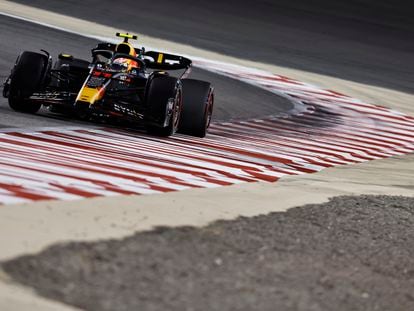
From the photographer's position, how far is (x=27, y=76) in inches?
450

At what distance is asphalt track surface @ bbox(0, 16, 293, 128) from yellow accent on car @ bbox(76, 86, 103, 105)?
607mm

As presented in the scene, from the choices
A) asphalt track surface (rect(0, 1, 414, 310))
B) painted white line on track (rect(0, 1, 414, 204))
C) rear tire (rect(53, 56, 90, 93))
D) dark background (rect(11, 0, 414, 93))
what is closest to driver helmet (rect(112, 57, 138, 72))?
rear tire (rect(53, 56, 90, 93))

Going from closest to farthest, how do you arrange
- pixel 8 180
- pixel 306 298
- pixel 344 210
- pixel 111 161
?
1. pixel 306 298
2. pixel 8 180
3. pixel 344 210
4. pixel 111 161

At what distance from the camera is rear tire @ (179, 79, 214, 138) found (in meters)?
12.2

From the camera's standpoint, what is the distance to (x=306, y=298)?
541cm

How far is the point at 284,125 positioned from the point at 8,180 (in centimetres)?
815

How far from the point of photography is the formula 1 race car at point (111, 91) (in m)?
11.3

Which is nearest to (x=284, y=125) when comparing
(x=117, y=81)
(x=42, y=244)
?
(x=117, y=81)

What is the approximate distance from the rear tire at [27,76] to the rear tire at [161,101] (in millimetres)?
1061

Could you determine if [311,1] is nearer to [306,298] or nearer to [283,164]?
[283,164]

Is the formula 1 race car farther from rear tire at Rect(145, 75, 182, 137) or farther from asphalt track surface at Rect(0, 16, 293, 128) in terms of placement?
asphalt track surface at Rect(0, 16, 293, 128)

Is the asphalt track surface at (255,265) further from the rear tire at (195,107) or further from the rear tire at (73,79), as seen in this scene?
the rear tire at (73,79)

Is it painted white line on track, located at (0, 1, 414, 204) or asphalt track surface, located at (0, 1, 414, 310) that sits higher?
Answer: asphalt track surface, located at (0, 1, 414, 310)

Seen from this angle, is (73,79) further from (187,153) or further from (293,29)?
(293,29)
